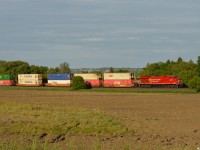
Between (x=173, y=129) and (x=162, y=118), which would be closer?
(x=173, y=129)

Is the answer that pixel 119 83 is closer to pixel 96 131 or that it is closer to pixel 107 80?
pixel 107 80

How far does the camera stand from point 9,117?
2945 cm

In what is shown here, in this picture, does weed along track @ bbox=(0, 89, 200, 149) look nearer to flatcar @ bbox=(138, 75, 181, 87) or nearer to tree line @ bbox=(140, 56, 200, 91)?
tree line @ bbox=(140, 56, 200, 91)

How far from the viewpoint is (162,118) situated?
3228 cm

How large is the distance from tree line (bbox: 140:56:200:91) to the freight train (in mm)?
2682

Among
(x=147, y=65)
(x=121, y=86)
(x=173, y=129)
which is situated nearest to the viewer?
(x=173, y=129)

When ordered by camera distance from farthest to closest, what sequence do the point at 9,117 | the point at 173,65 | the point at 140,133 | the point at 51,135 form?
the point at 173,65 < the point at 9,117 < the point at 140,133 < the point at 51,135

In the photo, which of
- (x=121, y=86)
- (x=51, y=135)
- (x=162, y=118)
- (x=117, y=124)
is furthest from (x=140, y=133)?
(x=121, y=86)

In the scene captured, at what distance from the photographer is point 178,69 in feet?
365

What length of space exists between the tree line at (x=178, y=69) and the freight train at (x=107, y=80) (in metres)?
2.68

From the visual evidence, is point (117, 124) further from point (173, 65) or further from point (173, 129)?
point (173, 65)

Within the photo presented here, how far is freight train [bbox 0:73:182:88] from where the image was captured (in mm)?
89875

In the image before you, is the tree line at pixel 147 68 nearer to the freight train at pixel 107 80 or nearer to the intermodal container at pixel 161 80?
the intermodal container at pixel 161 80

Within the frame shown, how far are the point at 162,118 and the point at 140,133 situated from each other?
811cm
